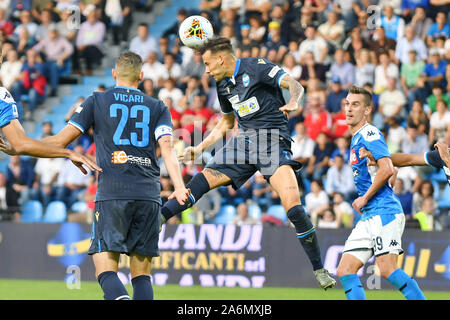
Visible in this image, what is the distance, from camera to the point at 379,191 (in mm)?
7754

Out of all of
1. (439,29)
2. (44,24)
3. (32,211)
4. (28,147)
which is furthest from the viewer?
(44,24)

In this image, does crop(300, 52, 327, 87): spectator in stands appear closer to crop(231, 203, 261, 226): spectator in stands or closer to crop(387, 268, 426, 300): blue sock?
crop(231, 203, 261, 226): spectator in stands

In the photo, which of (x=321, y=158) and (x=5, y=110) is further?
(x=321, y=158)

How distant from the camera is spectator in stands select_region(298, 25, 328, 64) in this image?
16.9m

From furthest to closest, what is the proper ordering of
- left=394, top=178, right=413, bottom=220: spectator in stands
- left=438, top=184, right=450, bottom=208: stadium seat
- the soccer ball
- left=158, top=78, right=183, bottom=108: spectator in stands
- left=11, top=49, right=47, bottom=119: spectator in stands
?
left=11, top=49, right=47, bottom=119: spectator in stands, left=158, top=78, right=183, bottom=108: spectator in stands, left=438, top=184, right=450, bottom=208: stadium seat, left=394, top=178, right=413, bottom=220: spectator in stands, the soccer ball

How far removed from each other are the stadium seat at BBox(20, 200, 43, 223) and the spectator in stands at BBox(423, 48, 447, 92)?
8.09m

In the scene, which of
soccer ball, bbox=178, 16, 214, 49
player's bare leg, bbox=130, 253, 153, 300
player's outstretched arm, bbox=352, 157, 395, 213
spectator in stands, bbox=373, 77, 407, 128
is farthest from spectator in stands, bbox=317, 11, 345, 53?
player's bare leg, bbox=130, 253, 153, 300

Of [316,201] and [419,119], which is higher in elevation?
[419,119]

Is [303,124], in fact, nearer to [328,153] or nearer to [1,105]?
[328,153]

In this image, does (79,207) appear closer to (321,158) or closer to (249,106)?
(321,158)

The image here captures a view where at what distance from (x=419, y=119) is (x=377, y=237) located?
7.86 m

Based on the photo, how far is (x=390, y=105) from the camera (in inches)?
616

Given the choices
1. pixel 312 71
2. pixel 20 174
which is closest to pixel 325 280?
pixel 312 71
